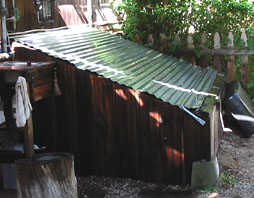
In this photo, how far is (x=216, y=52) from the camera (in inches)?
485

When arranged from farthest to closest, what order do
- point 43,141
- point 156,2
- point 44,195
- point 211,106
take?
point 156,2 → point 43,141 → point 211,106 → point 44,195

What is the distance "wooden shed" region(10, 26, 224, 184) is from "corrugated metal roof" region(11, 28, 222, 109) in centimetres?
3

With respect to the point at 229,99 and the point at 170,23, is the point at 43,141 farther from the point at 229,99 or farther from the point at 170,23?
the point at 170,23

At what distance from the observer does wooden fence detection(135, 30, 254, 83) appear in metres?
12.1

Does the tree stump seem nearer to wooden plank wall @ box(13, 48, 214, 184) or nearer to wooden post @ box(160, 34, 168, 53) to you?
wooden plank wall @ box(13, 48, 214, 184)

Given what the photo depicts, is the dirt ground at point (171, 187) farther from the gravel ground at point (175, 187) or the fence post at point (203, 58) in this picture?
the fence post at point (203, 58)

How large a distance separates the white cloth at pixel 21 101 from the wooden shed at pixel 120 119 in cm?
134

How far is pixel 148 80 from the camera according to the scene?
27.5 feet

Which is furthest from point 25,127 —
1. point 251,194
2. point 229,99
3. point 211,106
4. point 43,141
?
point 229,99

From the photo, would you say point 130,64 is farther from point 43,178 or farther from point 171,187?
point 43,178

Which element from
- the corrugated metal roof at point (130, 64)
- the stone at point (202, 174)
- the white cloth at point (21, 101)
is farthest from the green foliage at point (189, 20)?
the white cloth at point (21, 101)

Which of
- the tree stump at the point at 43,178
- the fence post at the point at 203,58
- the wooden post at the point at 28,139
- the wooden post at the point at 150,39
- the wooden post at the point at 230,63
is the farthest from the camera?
the wooden post at the point at 150,39

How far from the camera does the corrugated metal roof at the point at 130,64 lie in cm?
785

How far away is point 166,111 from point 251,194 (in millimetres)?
2113
